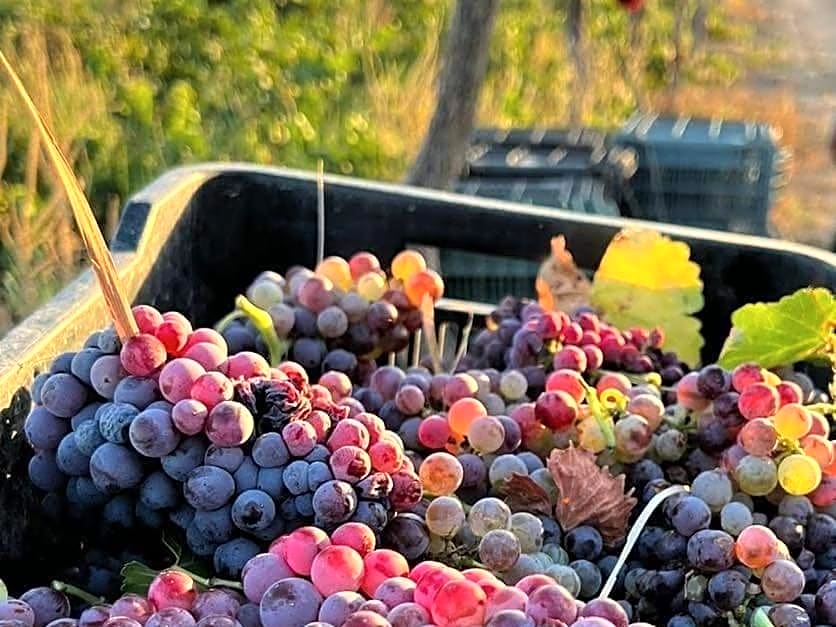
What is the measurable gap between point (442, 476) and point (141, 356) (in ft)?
0.71

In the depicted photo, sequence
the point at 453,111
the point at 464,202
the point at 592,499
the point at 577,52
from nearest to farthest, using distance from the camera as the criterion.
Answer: the point at 592,499
the point at 464,202
the point at 453,111
the point at 577,52

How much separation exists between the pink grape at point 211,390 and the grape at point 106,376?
0.06 m

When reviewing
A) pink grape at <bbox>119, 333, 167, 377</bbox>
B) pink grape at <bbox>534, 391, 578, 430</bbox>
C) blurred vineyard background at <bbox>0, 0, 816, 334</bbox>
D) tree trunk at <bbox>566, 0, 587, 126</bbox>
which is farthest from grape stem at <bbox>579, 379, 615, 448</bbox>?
tree trunk at <bbox>566, 0, 587, 126</bbox>

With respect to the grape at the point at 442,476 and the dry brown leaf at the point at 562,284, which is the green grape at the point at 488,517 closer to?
the grape at the point at 442,476

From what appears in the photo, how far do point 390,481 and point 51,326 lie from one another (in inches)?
14.0

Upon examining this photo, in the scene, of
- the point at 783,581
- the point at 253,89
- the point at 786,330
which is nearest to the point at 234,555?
the point at 783,581

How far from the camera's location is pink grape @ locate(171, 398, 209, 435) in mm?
719

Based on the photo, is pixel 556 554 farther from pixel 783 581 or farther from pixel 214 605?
pixel 214 605

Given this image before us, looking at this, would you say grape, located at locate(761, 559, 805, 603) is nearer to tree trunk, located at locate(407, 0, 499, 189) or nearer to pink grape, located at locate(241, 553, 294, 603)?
pink grape, located at locate(241, 553, 294, 603)

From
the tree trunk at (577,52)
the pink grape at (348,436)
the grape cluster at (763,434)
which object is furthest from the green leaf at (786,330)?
Result: the tree trunk at (577,52)

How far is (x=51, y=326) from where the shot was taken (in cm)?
92

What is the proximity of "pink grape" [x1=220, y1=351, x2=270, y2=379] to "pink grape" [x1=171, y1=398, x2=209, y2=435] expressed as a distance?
0.17 ft

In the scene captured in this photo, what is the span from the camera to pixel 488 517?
0.72m

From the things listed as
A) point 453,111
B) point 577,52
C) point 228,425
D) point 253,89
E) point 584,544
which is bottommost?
point 253,89
